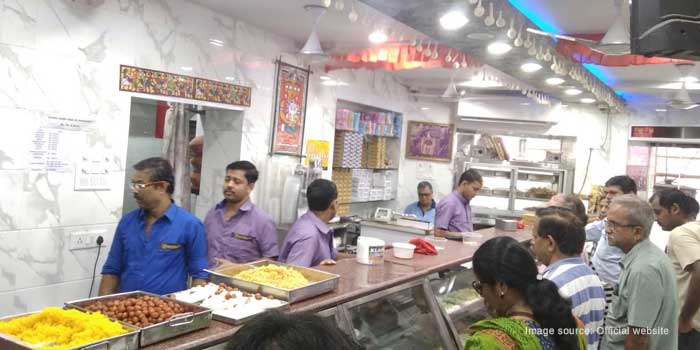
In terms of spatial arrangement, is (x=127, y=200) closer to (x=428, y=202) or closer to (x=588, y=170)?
(x=428, y=202)

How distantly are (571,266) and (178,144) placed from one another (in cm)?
409

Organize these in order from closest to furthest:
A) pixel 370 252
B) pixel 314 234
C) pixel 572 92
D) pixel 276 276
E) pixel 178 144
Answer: pixel 276 276
pixel 370 252
pixel 314 234
pixel 178 144
pixel 572 92

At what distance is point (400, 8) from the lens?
11.9 feet

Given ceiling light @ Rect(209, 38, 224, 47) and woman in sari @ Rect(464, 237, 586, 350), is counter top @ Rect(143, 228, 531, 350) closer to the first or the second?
woman in sari @ Rect(464, 237, 586, 350)

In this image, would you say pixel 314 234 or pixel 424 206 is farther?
pixel 424 206

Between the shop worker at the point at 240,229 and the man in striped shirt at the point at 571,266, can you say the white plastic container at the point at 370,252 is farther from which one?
the man in striped shirt at the point at 571,266

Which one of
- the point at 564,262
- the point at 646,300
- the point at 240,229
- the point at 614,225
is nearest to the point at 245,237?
the point at 240,229

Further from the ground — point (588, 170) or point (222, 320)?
point (588, 170)

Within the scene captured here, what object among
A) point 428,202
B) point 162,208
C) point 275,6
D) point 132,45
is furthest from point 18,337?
point 428,202

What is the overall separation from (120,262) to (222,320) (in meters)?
1.36

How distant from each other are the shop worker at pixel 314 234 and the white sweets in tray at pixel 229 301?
93 cm

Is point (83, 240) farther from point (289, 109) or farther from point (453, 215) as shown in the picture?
point (453, 215)

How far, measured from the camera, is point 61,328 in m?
1.63

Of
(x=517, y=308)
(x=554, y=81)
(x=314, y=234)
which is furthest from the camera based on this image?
(x=554, y=81)
